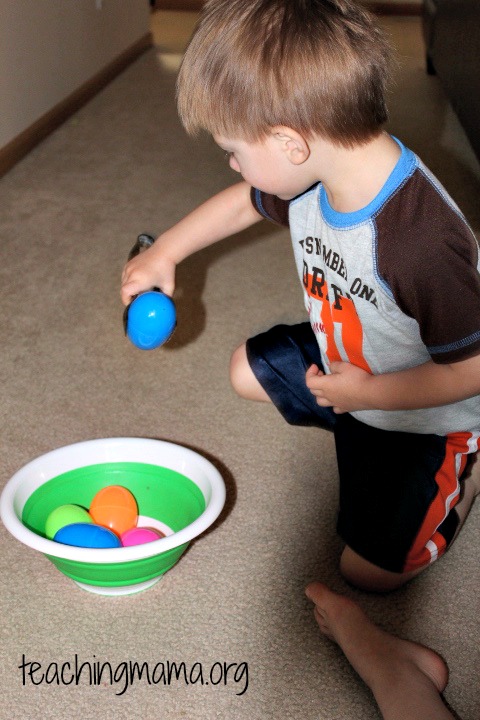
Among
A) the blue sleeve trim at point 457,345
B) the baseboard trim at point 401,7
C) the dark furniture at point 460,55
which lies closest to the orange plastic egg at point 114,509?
the blue sleeve trim at point 457,345

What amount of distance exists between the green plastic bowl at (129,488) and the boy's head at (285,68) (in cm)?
37

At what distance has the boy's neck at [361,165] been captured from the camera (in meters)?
0.82

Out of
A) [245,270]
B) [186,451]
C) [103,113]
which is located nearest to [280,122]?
[186,451]

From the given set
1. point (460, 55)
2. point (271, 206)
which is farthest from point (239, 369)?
point (460, 55)

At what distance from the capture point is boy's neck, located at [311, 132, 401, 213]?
82 centimetres

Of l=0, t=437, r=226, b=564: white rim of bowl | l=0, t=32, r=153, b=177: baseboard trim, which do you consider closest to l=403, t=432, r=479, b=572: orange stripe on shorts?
l=0, t=437, r=226, b=564: white rim of bowl

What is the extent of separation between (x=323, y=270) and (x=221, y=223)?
6.9 inches

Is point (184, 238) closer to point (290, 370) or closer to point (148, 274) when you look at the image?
point (148, 274)

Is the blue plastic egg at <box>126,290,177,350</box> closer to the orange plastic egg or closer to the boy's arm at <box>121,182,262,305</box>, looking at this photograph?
the boy's arm at <box>121,182,262,305</box>

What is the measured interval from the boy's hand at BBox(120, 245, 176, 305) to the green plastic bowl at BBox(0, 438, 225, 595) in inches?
6.8

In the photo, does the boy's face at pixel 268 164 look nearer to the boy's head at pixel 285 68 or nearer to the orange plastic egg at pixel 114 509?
the boy's head at pixel 285 68

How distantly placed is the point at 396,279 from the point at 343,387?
0.15 meters

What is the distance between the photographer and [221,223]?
1043mm

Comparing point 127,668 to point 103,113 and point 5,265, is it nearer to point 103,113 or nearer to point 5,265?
point 5,265
